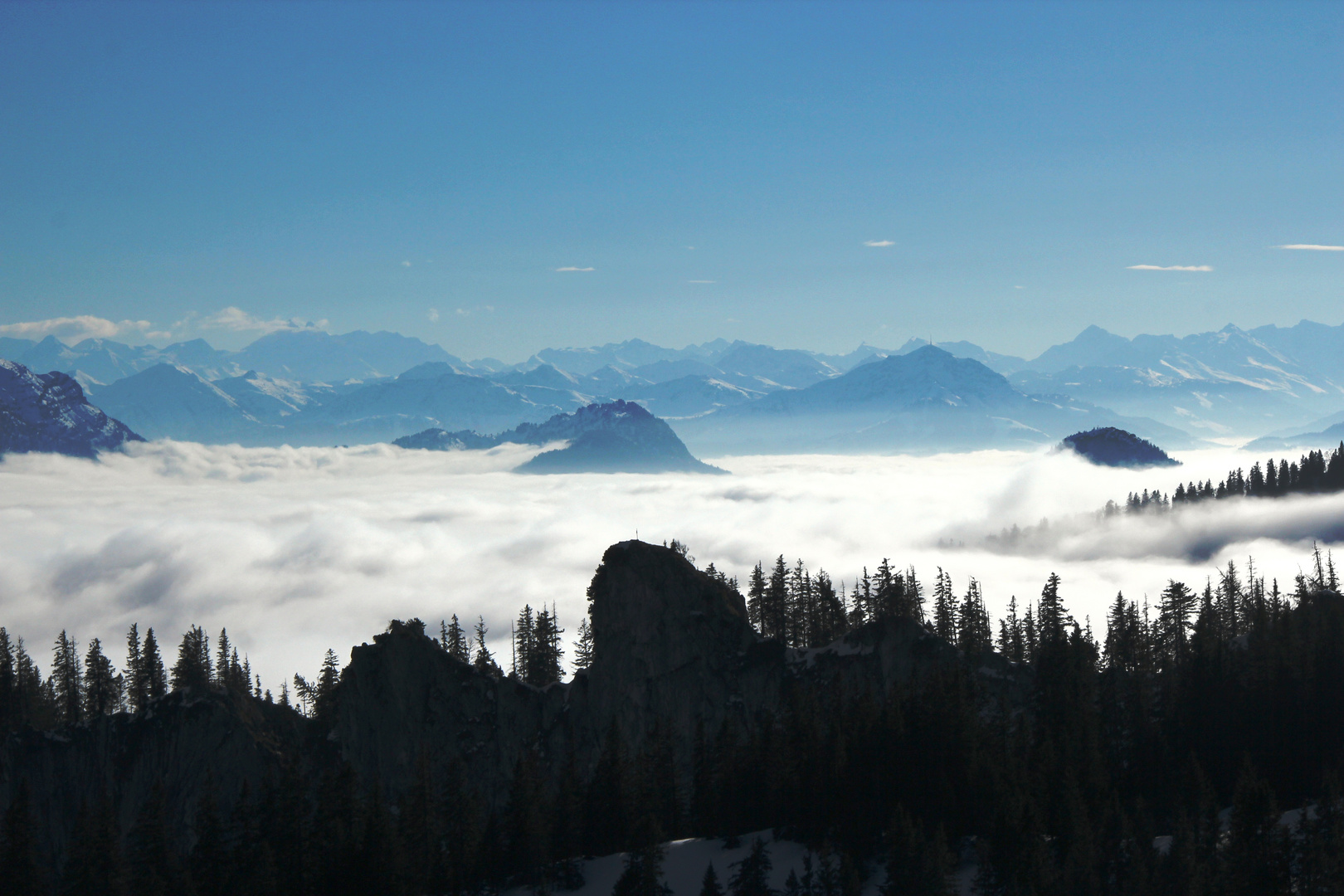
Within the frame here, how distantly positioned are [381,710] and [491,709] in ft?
41.0

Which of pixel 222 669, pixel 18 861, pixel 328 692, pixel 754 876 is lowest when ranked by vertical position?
pixel 754 876

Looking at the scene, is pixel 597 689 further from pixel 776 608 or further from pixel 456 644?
pixel 456 644

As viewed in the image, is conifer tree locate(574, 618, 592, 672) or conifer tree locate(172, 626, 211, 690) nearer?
conifer tree locate(172, 626, 211, 690)

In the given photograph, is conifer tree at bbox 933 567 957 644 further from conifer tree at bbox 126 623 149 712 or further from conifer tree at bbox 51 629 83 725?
conifer tree at bbox 51 629 83 725

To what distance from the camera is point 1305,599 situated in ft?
342

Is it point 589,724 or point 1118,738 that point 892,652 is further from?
point 589,724

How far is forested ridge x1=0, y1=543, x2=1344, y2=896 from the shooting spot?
6494 cm

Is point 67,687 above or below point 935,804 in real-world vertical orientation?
above

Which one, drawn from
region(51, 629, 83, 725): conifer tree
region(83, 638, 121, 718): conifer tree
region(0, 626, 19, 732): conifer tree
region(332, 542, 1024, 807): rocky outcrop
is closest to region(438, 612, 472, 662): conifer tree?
region(332, 542, 1024, 807): rocky outcrop

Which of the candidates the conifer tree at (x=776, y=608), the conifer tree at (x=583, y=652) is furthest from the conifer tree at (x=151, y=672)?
the conifer tree at (x=776, y=608)

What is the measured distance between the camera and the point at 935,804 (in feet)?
260

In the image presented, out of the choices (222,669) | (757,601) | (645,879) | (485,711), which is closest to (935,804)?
(645,879)

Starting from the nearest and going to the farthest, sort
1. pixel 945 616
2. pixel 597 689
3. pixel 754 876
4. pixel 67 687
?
pixel 754 876, pixel 597 689, pixel 945 616, pixel 67 687

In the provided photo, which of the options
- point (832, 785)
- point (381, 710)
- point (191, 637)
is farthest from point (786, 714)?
point (191, 637)
